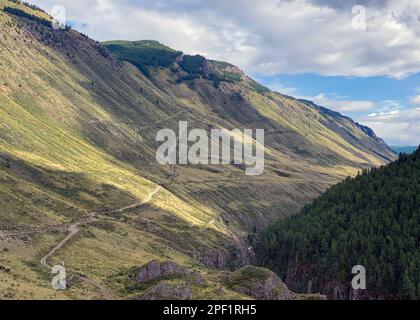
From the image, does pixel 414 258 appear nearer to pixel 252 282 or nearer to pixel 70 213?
pixel 252 282

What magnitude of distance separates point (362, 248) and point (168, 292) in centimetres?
8852

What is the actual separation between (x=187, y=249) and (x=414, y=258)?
90.4 meters

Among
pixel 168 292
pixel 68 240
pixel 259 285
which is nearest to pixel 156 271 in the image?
pixel 168 292

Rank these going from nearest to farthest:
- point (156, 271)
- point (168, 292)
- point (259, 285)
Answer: point (168, 292), point (259, 285), point (156, 271)

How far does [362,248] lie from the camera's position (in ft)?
532

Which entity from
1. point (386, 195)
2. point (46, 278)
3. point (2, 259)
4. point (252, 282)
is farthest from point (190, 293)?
point (386, 195)

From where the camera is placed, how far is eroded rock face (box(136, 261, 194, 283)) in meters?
116

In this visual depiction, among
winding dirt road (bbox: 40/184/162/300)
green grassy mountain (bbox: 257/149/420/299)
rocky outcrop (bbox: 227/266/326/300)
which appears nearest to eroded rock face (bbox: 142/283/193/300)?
winding dirt road (bbox: 40/184/162/300)

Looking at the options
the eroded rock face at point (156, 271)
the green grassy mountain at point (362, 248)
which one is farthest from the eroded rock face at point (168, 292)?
the green grassy mountain at point (362, 248)

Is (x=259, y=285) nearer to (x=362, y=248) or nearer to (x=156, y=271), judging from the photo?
(x=156, y=271)

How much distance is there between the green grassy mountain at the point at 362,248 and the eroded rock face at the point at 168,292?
237 feet

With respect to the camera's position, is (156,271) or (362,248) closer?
(156,271)

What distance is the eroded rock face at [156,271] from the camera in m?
116

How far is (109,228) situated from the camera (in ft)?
596
